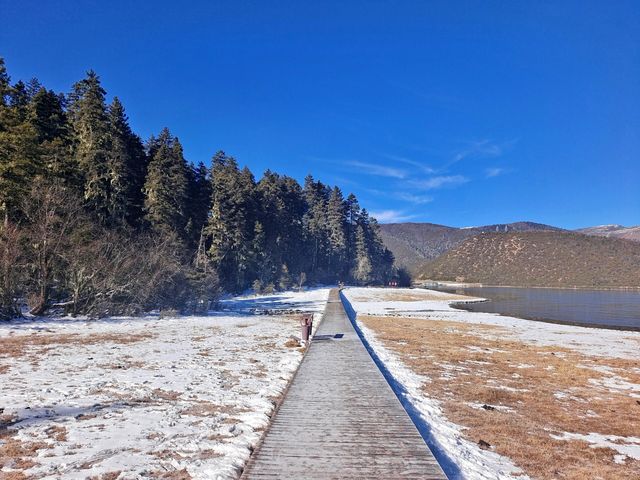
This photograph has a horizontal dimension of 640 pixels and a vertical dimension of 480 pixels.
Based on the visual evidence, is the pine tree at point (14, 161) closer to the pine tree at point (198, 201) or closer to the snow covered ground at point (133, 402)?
the snow covered ground at point (133, 402)

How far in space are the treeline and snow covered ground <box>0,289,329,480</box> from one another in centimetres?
473

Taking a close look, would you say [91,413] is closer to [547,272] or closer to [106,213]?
[106,213]

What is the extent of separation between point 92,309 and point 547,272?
158 m

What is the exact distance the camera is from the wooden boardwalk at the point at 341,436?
4.98 m

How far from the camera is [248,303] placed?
3825 cm

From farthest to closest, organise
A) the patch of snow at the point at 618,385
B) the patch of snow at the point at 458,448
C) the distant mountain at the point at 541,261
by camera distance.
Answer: the distant mountain at the point at 541,261, the patch of snow at the point at 618,385, the patch of snow at the point at 458,448

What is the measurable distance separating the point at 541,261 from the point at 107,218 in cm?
16459

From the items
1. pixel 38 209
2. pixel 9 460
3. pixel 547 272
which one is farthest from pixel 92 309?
pixel 547 272

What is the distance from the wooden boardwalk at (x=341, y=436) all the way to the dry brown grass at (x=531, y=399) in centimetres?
174

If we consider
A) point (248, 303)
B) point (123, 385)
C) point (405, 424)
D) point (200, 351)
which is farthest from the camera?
point (248, 303)

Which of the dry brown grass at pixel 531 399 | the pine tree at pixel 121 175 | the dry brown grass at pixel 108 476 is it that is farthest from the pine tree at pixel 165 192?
the dry brown grass at pixel 108 476

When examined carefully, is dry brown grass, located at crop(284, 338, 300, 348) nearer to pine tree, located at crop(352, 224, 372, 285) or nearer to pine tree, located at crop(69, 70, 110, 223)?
pine tree, located at crop(69, 70, 110, 223)

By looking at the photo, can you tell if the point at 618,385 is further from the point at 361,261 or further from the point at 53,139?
the point at 361,261

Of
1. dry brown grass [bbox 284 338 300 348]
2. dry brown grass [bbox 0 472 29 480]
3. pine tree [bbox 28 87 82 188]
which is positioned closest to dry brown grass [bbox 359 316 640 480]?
dry brown grass [bbox 284 338 300 348]
